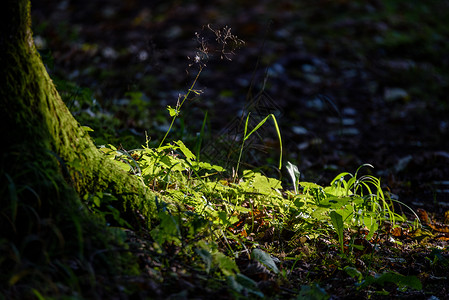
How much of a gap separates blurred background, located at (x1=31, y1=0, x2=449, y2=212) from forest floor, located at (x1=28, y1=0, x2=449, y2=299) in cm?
2

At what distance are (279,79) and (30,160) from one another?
458 centimetres

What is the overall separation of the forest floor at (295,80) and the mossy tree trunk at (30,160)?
0.41 metres

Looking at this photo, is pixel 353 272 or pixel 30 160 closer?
pixel 30 160

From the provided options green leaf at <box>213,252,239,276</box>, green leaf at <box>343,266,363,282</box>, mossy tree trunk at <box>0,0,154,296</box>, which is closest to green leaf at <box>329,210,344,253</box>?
green leaf at <box>343,266,363,282</box>

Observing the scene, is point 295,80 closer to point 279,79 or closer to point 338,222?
point 279,79

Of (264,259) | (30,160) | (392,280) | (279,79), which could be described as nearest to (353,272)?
(392,280)

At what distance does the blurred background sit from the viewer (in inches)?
118

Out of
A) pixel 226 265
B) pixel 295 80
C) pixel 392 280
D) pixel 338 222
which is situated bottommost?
pixel 295 80

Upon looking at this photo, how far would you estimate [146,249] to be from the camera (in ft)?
4.58

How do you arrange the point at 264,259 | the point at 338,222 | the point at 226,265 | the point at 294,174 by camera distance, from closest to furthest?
the point at 226,265 < the point at 264,259 < the point at 338,222 < the point at 294,174

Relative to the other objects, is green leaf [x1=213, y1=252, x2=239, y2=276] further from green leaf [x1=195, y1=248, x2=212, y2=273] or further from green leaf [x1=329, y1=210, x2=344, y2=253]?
green leaf [x1=329, y1=210, x2=344, y2=253]

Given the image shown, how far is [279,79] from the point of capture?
18.1ft

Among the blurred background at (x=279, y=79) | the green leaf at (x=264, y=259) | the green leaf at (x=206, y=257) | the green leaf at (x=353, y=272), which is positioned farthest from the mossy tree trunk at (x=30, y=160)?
the green leaf at (x=353, y=272)

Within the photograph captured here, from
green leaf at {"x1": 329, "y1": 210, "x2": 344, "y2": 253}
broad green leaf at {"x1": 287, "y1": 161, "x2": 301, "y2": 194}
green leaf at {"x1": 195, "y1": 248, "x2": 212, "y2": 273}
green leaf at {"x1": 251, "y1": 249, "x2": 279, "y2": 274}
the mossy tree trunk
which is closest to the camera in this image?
the mossy tree trunk
